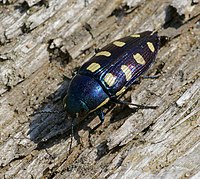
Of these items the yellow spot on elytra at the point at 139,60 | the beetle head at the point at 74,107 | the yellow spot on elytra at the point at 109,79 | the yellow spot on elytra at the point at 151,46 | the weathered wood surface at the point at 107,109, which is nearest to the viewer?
the weathered wood surface at the point at 107,109

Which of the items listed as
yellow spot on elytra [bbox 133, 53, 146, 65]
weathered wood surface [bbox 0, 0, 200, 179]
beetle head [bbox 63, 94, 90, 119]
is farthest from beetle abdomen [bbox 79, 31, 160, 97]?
beetle head [bbox 63, 94, 90, 119]

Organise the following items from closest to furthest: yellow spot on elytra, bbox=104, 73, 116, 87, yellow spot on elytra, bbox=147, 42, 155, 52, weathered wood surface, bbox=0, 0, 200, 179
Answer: weathered wood surface, bbox=0, 0, 200, 179, yellow spot on elytra, bbox=104, 73, 116, 87, yellow spot on elytra, bbox=147, 42, 155, 52

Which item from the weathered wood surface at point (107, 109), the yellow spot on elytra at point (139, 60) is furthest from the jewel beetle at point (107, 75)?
the weathered wood surface at point (107, 109)

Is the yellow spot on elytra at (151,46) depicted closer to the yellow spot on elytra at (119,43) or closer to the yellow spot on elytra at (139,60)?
the yellow spot on elytra at (139,60)

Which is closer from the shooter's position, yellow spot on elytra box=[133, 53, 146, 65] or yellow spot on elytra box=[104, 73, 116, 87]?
yellow spot on elytra box=[104, 73, 116, 87]

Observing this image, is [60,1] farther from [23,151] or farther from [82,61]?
[23,151]

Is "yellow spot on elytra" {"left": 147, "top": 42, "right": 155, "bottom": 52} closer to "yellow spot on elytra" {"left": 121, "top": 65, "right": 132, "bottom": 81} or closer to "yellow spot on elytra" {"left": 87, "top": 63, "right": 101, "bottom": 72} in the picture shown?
"yellow spot on elytra" {"left": 121, "top": 65, "right": 132, "bottom": 81}

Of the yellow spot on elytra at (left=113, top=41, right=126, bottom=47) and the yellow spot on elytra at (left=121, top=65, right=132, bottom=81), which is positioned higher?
the yellow spot on elytra at (left=113, top=41, right=126, bottom=47)
